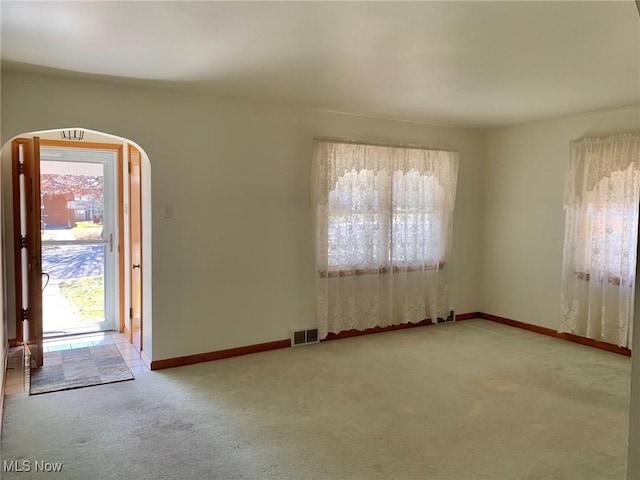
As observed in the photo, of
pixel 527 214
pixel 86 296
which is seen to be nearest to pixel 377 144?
pixel 527 214

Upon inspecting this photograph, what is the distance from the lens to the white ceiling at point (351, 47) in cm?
226

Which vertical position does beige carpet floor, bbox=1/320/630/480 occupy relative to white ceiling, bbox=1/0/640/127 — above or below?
below

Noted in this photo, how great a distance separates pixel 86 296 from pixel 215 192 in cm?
236

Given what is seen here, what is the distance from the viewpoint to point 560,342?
193 inches

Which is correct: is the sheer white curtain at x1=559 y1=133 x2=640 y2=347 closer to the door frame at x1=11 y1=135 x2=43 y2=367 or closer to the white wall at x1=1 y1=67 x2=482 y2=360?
the white wall at x1=1 y1=67 x2=482 y2=360

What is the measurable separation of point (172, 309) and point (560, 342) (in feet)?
13.0

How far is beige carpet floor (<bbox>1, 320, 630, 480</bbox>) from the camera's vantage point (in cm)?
253

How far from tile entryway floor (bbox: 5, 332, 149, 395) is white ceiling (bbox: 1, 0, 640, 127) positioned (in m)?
A: 2.40

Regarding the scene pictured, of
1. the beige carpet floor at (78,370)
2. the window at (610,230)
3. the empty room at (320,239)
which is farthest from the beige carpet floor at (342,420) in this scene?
the window at (610,230)

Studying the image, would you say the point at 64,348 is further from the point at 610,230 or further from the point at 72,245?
the point at 610,230
